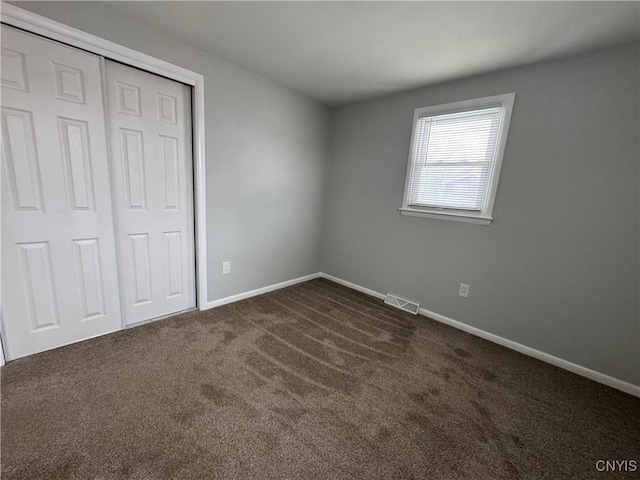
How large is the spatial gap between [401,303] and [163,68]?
3108 mm

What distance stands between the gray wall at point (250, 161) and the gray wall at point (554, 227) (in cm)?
110

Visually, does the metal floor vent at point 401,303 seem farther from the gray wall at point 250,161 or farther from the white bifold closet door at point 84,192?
the white bifold closet door at point 84,192

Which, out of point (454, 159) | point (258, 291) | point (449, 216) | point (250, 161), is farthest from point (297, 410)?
point (454, 159)

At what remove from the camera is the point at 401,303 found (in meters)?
2.85

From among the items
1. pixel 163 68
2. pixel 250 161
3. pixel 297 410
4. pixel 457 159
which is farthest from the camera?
pixel 250 161

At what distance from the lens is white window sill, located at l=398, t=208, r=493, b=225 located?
2.27 m

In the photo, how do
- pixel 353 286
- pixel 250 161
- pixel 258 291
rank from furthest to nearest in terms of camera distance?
pixel 353 286
pixel 258 291
pixel 250 161

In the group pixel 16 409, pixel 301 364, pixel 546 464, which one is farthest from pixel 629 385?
pixel 16 409

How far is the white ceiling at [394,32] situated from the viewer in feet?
4.74

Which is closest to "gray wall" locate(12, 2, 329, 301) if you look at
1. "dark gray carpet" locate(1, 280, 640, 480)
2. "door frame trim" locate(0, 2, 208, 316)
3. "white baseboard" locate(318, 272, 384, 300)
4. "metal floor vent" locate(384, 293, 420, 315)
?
"door frame trim" locate(0, 2, 208, 316)

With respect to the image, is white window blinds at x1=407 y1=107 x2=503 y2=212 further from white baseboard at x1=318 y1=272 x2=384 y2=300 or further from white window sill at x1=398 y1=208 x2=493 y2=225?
white baseboard at x1=318 y1=272 x2=384 y2=300

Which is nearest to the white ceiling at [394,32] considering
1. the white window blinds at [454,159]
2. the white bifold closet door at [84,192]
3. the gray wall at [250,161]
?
the gray wall at [250,161]

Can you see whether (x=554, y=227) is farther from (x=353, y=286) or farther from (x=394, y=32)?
(x=353, y=286)

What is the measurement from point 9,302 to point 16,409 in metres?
0.68
